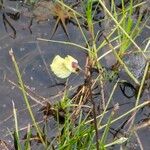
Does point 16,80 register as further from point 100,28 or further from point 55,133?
point 100,28

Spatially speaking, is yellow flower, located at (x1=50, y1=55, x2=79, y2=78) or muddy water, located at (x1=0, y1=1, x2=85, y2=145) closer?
yellow flower, located at (x1=50, y1=55, x2=79, y2=78)

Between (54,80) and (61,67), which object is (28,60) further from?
(61,67)

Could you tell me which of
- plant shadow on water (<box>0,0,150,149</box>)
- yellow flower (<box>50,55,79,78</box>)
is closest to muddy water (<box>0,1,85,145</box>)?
plant shadow on water (<box>0,0,150,149</box>)

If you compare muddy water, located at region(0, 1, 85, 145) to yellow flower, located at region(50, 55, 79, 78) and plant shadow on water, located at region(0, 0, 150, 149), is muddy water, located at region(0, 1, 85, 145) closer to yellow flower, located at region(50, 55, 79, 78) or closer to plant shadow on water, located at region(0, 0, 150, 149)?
plant shadow on water, located at region(0, 0, 150, 149)

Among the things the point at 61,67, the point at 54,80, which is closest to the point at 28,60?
the point at 54,80

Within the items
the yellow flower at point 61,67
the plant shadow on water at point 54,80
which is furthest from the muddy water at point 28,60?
the yellow flower at point 61,67

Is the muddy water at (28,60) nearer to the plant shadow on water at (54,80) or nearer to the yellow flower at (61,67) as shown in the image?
the plant shadow on water at (54,80)

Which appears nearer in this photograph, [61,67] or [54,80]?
[61,67]

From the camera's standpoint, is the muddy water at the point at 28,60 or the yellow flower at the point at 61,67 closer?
the yellow flower at the point at 61,67

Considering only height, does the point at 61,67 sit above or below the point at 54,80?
above
